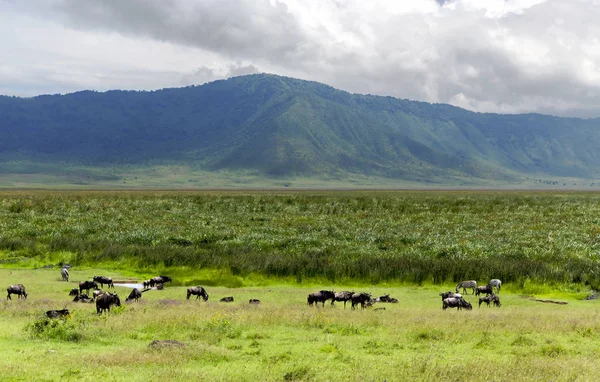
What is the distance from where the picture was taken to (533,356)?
16500 mm

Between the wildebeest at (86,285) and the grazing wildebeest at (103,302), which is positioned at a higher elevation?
the grazing wildebeest at (103,302)

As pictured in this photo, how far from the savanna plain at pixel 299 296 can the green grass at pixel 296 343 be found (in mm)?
73

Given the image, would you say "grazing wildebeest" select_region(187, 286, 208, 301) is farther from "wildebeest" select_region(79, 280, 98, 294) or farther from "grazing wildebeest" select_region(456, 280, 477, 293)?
"grazing wildebeest" select_region(456, 280, 477, 293)

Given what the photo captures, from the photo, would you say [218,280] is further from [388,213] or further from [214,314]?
[388,213]

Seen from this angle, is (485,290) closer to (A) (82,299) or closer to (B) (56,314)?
(A) (82,299)

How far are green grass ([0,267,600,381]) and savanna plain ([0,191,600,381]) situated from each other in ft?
0.24

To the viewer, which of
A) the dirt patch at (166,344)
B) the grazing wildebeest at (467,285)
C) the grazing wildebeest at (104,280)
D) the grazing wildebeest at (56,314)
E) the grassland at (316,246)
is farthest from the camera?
the grassland at (316,246)

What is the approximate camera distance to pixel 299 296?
30.5m

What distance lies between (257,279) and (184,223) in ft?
79.8

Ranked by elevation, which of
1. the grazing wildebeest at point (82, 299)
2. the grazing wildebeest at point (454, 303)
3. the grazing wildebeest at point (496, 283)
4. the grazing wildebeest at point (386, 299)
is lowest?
the grazing wildebeest at point (82, 299)

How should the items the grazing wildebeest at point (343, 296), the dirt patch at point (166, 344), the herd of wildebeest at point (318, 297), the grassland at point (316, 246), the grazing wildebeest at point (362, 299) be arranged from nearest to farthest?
1. the dirt patch at point (166, 344)
2. the herd of wildebeest at point (318, 297)
3. the grazing wildebeest at point (362, 299)
4. the grazing wildebeest at point (343, 296)
5. the grassland at point (316, 246)

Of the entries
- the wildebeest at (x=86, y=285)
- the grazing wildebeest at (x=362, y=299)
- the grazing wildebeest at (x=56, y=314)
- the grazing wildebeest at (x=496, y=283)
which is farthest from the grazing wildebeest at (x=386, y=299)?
the wildebeest at (x=86, y=285)

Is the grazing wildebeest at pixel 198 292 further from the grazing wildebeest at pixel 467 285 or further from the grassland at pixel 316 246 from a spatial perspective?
the grazing wildebeest at pixel 467 285

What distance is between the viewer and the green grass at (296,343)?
14.1 metres
